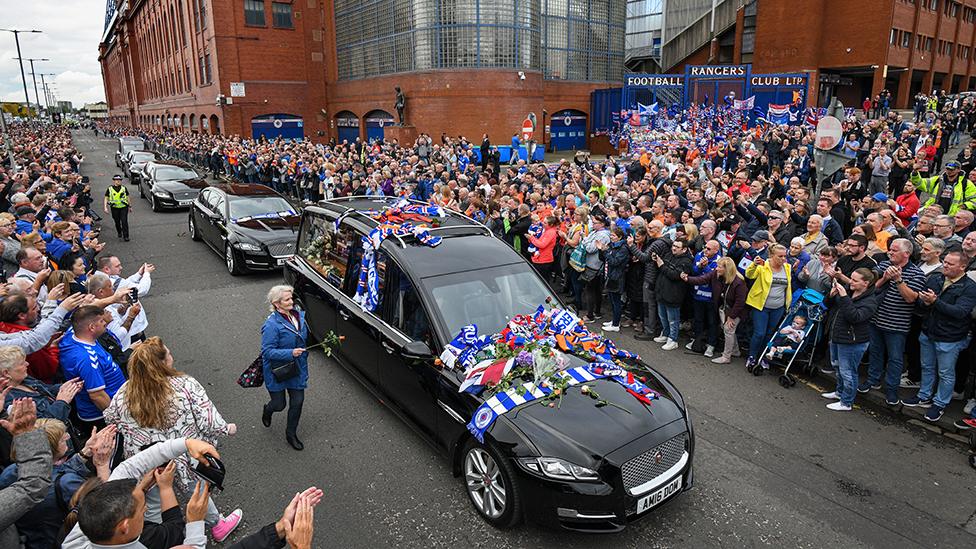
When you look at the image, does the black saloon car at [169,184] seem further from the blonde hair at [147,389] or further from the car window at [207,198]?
the blonde hair at [147,389]

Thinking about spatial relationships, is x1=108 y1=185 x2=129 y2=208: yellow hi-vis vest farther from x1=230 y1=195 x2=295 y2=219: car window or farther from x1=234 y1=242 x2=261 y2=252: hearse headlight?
x1=234 y1=242 x2=261 y2=252: hearse headlight

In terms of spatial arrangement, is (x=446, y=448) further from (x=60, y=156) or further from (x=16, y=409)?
(x=60, y=156)

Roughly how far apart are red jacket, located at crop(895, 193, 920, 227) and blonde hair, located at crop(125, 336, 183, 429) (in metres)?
11.1

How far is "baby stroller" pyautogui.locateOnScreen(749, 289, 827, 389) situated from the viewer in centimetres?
678

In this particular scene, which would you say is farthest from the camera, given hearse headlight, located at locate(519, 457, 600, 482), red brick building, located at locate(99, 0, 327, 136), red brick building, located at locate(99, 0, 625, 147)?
red brick building, located at locate(99, 0, 327, 136)

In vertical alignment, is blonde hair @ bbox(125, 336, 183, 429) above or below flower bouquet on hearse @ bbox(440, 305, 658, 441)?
above

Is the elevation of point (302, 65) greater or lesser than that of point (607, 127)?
greater

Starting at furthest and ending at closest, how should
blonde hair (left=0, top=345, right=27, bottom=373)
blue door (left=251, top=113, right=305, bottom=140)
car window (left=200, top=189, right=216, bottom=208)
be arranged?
blue door (left=251, top=113, right=305, bottom=140) → car window (left=200, top=189, right=216, bottom=208) → blonde hair (left=0, top=345, right=27, bottom=373)

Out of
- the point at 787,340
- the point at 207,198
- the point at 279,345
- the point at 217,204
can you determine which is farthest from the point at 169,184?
the point at 787,340

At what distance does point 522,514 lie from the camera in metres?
4.20

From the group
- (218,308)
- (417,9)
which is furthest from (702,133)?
(218,308)

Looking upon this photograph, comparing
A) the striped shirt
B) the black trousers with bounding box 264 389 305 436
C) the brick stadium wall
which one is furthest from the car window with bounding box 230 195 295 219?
the brick stadium wall

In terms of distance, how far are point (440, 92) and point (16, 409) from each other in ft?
95.8

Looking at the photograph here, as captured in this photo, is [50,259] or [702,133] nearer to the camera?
[50,259]
